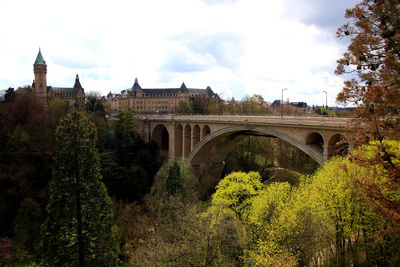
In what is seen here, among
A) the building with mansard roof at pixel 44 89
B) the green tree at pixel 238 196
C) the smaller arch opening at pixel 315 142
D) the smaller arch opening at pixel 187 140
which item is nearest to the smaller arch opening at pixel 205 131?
the smaller arch opening at pixel 187 140

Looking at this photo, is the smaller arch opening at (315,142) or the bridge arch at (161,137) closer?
the smaller arch opening at (315,142)

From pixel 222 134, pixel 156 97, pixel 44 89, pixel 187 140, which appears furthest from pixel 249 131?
pixel 156 97

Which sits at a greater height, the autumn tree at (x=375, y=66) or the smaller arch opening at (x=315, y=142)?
the autumn tree at (x=375, y=66)

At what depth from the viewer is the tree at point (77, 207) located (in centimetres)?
1455

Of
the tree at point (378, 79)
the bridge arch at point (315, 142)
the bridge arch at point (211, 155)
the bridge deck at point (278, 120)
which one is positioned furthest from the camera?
the bridge arch at point (211, 155)

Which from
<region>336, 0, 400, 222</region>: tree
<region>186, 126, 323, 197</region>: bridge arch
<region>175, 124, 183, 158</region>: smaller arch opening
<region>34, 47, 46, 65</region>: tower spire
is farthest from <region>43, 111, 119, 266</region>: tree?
<region>34, 47, 46, 65</region>: tower spire

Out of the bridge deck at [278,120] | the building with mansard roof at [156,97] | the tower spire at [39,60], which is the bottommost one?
the bridge deck at [278,120]

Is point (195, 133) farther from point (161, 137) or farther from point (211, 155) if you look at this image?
point (161, 137)

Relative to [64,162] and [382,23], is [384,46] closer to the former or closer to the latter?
[382,23]

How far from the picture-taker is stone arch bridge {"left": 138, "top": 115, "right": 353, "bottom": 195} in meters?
18.3

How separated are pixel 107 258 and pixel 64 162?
5.35m

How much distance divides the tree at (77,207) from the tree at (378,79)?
12146 millimetres

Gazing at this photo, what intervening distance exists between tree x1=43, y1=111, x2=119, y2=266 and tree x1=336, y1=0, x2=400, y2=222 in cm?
1215

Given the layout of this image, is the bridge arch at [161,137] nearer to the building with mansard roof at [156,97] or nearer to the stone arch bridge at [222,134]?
the stone arch bridge at [222,134]
